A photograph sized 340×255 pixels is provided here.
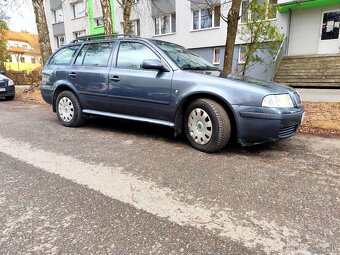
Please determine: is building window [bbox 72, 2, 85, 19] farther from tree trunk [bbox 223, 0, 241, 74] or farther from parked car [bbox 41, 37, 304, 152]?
parked car [bbox 41, 37, 304, 152]

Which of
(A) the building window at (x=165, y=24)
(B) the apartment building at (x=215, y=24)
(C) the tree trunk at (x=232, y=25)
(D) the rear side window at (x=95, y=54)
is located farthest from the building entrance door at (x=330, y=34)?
(D) the rear side window at (x=95, y=54)

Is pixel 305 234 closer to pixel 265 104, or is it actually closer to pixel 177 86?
pixel 265 104

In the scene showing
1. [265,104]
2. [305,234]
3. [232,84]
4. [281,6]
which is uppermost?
[281,6]

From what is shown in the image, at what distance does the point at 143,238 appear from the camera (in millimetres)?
2010

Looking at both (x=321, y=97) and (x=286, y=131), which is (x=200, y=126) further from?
(x=321, y=97)

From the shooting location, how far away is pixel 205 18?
17719 millimetres

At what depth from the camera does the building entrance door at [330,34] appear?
1460 centimetres

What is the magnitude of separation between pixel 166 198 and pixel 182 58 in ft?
8.95

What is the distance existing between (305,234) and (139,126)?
13.4 ft

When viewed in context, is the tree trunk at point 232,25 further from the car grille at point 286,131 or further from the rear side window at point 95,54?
the car grille at point 286,131

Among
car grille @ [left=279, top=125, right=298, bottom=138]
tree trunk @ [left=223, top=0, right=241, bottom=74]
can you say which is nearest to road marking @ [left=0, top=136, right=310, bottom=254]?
car grille @ [left=279, top=125, right=298, bottom=138]

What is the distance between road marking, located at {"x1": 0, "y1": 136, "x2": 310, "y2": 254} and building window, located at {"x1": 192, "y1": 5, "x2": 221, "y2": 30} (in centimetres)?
1589

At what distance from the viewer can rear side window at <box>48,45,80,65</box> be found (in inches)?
221

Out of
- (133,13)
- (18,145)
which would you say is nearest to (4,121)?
(18,145)
